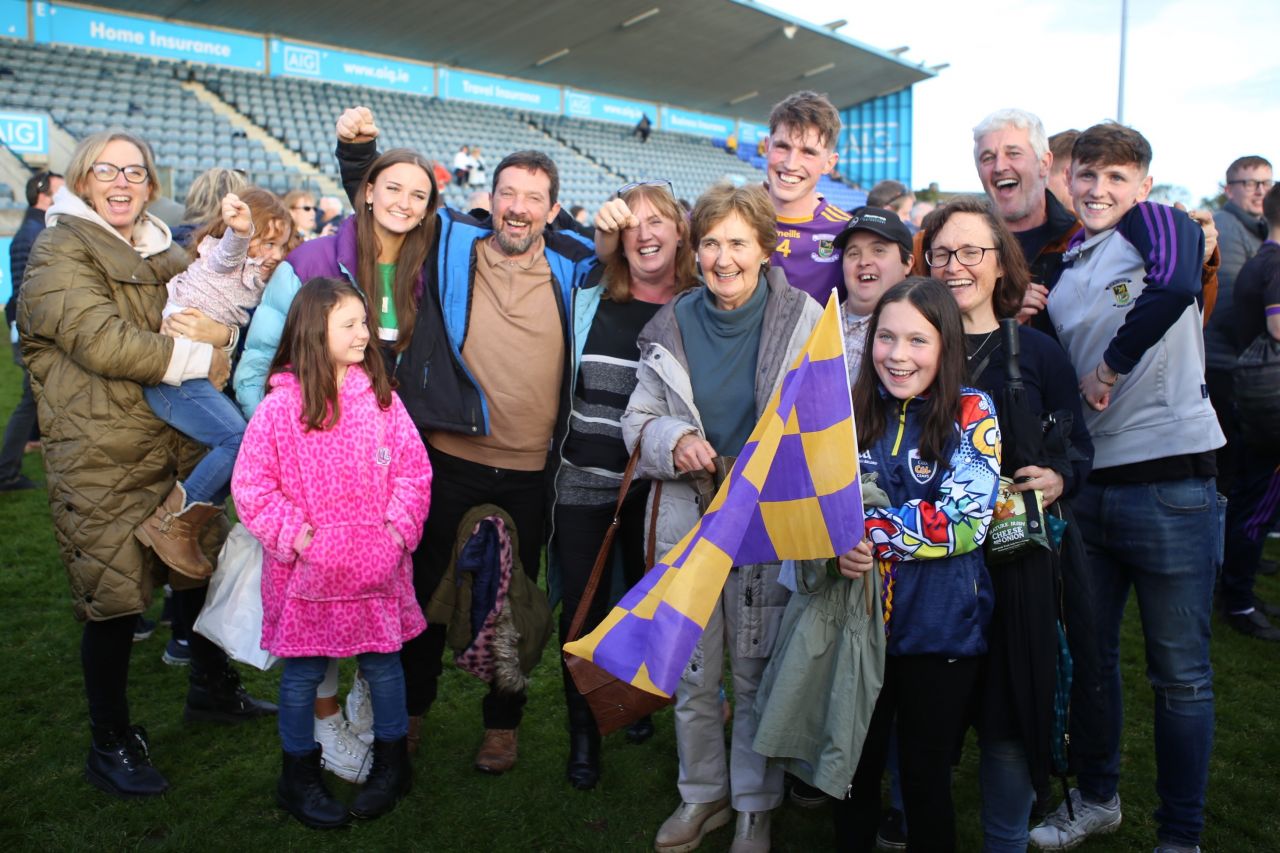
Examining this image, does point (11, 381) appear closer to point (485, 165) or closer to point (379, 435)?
point (379, 435)

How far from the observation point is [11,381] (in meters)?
9.56

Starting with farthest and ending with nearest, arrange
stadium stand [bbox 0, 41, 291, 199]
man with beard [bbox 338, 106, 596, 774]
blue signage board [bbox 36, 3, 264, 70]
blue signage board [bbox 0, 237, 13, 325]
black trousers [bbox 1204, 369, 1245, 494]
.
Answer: blue signage board [bbox 36, 3, 264, 70], stadium stand [bbox 0, 41, 291, 199], blue signage board [bbox 0, 237, 13, 325], black trousers [bbox 1204, 369, 1245, 494], man with beard [bbox 338, 106, 596, 774]

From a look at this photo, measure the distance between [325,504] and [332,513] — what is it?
0.11 feet

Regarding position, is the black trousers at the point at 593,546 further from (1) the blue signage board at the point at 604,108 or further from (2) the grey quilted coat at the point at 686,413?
(1) the blue signage board at the point at 604,108

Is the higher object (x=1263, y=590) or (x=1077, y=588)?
(x=1077, y=588)

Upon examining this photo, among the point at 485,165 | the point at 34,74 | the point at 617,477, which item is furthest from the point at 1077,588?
the point at 485,165

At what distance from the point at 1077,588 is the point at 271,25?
77.7ft

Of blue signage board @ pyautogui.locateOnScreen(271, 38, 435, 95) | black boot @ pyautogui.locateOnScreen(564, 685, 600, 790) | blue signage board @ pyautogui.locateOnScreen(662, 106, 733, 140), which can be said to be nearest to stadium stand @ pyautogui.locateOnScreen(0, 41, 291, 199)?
blue signage board @ pyautogui.locateOnScreen(271, 38, 435, 95)

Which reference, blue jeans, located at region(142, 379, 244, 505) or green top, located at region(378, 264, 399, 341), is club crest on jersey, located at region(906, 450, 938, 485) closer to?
green top, located at region(378, 264, 399, 341)

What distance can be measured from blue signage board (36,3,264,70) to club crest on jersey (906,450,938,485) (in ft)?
72.3

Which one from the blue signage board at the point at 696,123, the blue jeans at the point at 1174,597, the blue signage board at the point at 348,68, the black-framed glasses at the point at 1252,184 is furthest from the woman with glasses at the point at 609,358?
the blue signage board at the point at 696,123

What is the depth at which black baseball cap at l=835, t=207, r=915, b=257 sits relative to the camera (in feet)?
8.99

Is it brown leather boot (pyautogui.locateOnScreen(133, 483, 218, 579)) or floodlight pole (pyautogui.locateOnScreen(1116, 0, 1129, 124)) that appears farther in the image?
floodlight pole (pyautogui.locateOnScreen(1116, 0, 1129, 124))

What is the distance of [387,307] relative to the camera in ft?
9.78
